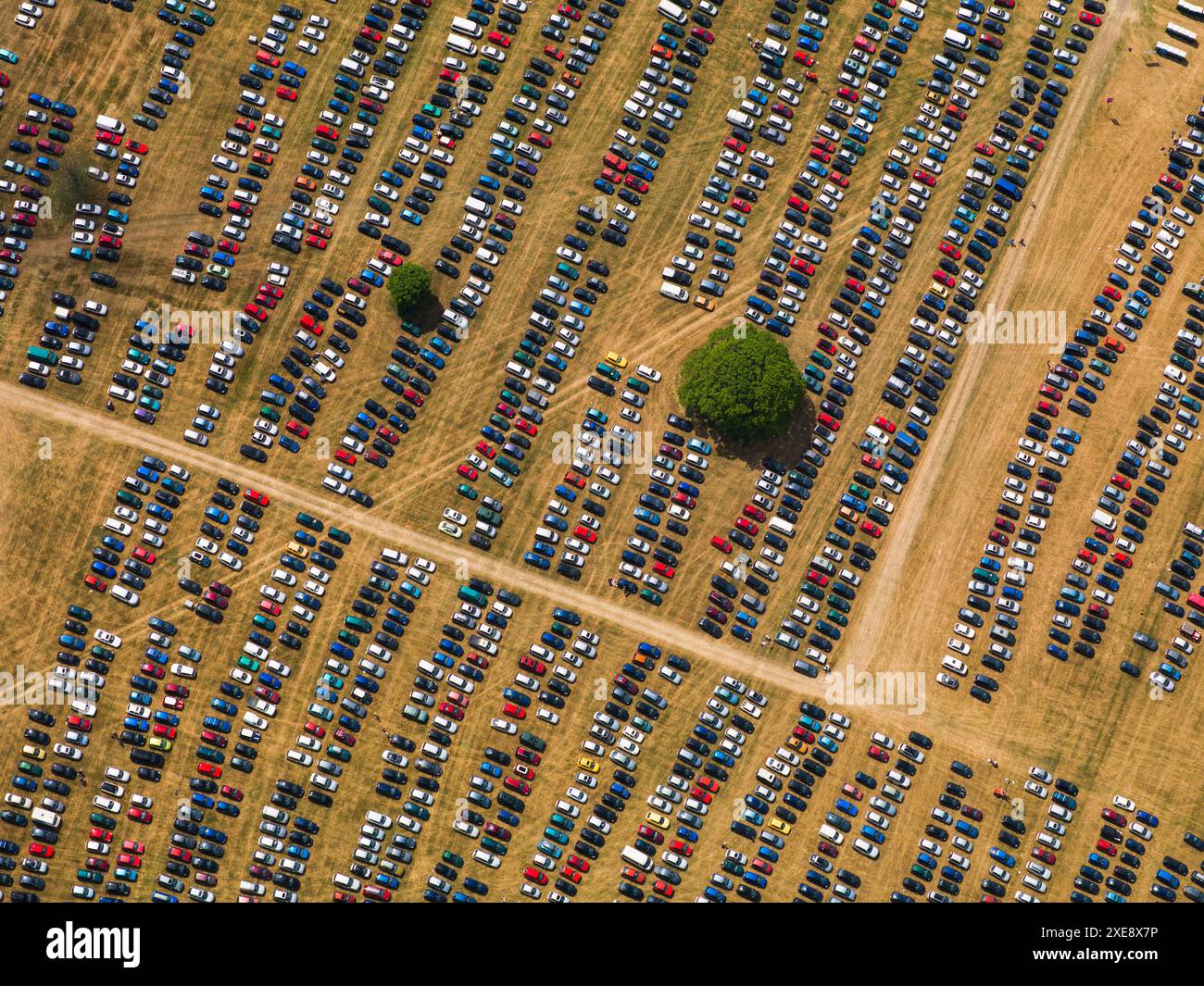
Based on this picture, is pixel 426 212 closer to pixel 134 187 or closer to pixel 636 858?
pixel 134 187

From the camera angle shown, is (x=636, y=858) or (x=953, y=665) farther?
(x=953, y=665)

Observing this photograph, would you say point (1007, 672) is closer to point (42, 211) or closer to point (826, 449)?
point (826, 449)

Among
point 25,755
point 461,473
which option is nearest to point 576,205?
point 461,473

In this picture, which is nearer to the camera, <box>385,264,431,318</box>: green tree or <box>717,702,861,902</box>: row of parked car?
<box>385,264,431,318</box>: green tree

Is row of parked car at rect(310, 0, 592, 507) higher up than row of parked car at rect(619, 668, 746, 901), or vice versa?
row of parked car at rect(310, 0, 592, 507)

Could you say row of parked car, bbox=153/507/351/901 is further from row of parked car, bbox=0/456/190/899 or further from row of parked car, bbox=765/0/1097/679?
row of parked car, bbox=765/0/1097/679

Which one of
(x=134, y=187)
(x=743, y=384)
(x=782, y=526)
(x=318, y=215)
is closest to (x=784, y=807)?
(x=782, y=526)

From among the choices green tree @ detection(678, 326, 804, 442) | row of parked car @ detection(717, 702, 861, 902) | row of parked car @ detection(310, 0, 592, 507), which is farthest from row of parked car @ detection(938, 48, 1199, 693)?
row of parked car @ detection(310, 0, 592, 507)
